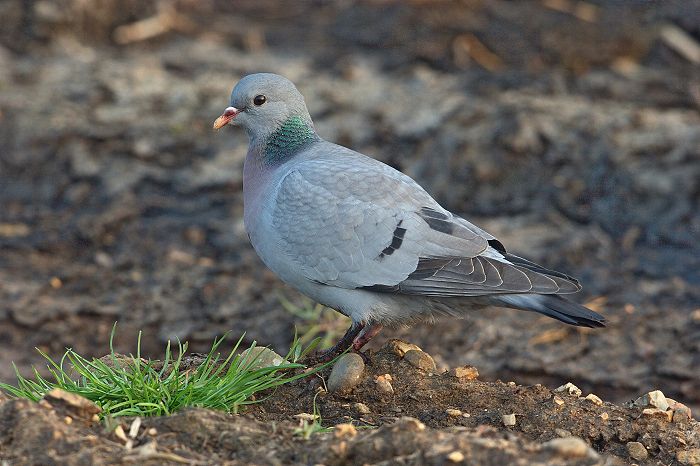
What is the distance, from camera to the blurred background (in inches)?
265

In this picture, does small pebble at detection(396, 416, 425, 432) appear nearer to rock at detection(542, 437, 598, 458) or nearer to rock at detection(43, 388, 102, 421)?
rock at detection(542, 437, 598, 458)

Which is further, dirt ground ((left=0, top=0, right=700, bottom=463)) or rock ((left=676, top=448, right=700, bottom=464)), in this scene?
dirt ground ((left=0, top=0, right=700, bottom=463))

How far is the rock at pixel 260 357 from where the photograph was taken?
450 cm

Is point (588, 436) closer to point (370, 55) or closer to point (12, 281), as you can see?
point (12, 281)

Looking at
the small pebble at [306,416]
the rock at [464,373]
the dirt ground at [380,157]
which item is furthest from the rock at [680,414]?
the small pebble at [306,416]

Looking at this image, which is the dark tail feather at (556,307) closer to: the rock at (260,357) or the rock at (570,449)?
the rock at (260,357)

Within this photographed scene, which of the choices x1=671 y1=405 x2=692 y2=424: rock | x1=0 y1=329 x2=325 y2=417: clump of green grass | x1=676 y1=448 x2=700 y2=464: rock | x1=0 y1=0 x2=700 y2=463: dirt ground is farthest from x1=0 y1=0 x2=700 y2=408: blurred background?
x1=0 y1=329 x2=325 y2=417: clump of green grass

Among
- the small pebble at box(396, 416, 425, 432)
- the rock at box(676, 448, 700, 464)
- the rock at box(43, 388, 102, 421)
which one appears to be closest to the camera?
the small pebble at box(396, 416, 425, 432)

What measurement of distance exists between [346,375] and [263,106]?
1675 mm

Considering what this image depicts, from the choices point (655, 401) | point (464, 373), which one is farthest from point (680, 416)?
point (464, 373)

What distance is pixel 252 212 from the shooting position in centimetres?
519

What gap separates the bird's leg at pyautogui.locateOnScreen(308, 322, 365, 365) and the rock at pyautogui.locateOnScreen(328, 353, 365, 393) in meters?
0.23

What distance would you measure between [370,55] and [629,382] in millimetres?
5346

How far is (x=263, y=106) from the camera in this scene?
5.52 meters
